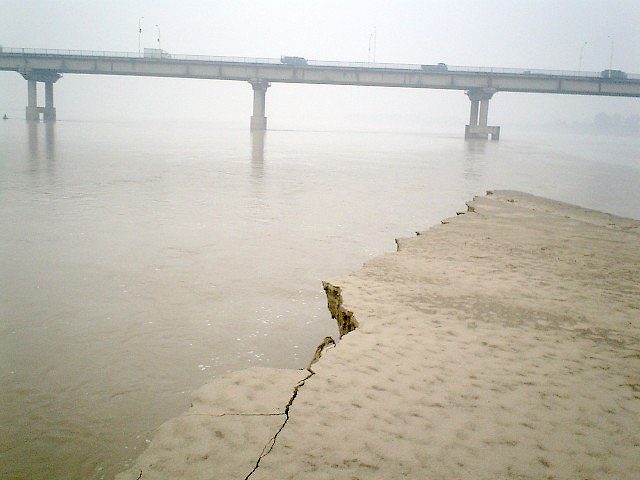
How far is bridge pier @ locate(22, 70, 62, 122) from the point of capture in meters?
75.8

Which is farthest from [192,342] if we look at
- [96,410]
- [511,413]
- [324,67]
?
[324,67]

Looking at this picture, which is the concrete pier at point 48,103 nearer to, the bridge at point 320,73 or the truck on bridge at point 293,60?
the bridge at point 320,73

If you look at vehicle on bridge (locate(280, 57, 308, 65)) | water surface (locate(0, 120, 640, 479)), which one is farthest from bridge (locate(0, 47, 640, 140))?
water surface (locate(0, 120, 640, 479))

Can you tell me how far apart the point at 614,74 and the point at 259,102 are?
48.0m

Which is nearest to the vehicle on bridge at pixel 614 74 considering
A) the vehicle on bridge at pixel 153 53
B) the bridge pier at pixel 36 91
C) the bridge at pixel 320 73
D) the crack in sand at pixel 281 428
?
the bridge at pixel 320 73

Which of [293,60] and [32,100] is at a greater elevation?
[293,60]

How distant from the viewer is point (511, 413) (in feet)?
14.2

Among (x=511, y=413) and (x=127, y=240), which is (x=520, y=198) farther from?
(x=511, y=413)

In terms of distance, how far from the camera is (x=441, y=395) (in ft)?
15.0

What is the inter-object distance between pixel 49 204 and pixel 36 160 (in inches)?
576

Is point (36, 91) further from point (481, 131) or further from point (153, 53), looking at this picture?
point (481, 131)

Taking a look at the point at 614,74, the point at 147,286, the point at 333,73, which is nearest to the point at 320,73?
the point at 333,73

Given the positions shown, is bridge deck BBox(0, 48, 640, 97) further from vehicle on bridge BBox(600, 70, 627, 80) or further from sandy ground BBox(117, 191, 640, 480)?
sandy ground BBox(117, 191, 640, 480)

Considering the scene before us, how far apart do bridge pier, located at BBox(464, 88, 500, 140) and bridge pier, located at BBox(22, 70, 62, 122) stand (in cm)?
5922
